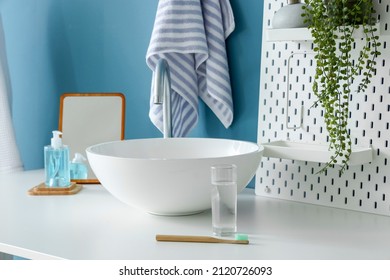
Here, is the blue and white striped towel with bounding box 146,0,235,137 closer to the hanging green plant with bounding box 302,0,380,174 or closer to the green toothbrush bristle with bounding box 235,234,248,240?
the hanging green plant with bounding box 302,0,380,174

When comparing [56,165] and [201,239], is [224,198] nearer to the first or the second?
[201,239]

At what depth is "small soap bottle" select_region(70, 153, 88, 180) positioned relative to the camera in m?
2.11

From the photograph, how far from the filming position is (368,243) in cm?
146

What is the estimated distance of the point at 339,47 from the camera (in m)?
1.65

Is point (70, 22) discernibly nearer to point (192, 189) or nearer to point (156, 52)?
point (156, 52)

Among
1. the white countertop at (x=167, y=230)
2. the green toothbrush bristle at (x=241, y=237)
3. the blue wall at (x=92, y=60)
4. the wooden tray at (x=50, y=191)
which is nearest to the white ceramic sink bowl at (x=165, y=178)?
the white countertop at (x=167, y=230)

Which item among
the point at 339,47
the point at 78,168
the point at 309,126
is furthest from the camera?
the point at 78,168

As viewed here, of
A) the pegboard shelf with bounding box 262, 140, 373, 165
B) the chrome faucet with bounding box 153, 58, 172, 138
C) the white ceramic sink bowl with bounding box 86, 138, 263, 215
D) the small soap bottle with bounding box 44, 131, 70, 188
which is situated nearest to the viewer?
the white ceramic sink bowl with bounding box 86, 138, 263, 215

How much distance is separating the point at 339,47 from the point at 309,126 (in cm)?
27

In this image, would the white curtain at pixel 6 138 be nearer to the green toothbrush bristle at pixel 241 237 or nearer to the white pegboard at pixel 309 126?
the white pegboard at pixel 309 126

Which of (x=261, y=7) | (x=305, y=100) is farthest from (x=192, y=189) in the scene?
(x=261, y=7)

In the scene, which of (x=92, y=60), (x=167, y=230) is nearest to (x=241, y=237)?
(x=167, y=230)

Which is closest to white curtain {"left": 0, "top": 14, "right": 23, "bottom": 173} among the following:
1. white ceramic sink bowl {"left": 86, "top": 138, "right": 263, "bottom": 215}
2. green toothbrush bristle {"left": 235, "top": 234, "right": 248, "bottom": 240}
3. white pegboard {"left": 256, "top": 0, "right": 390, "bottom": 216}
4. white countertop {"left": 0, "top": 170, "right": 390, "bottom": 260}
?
white countertop {"left": 0, "top": 170, "right": 390, "bottom": 260}

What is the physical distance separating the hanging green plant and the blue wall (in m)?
0.37
